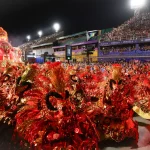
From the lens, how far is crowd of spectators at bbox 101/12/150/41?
2706 centimetres

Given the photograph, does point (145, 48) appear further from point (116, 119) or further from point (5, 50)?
point (116, 119)

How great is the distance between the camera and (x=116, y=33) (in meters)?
32.2

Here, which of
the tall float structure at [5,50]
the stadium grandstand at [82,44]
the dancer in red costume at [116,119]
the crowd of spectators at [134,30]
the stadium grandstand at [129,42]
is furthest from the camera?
the stadium grandstand at [82,44]

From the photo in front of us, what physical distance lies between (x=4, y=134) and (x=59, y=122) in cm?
239

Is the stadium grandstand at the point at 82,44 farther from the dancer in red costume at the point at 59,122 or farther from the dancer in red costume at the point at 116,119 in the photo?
the dancer in red costume at the point at 59,122

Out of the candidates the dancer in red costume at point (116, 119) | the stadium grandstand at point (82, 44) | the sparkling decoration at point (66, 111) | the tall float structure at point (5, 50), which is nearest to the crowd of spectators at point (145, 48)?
the stadium grandstand at point (82, 44)

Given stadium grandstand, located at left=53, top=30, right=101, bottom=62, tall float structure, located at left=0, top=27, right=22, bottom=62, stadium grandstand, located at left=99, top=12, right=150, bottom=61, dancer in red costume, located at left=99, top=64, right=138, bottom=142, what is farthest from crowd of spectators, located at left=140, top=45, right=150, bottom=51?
dancer in red costume, located at left=99, top=64, right=138, bottom=142

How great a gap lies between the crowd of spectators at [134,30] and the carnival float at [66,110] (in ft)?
71.6

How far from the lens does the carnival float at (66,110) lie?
350cm

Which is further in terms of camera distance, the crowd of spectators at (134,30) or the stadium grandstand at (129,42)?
the crowd of spectators at (134,30)

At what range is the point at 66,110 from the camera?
3.46 m

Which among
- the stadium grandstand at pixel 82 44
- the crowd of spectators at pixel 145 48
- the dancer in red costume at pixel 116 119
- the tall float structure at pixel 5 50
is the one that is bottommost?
the dancer in red costume at pixel 116 119

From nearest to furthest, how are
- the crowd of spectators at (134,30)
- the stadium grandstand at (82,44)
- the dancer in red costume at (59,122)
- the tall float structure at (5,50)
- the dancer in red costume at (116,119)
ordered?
the dancer in red costume at (59,122), the dancer in red costume at (116,119), the tall float structure at (5,50), the crowd of spectators at (134,30), the stadium grandstand at (82,44)

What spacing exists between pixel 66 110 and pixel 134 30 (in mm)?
27452
